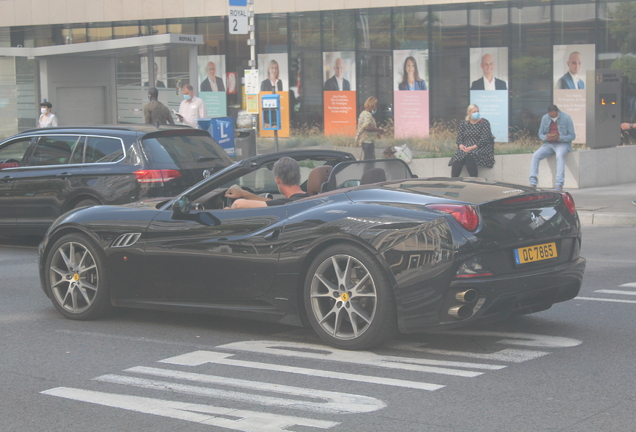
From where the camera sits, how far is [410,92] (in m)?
28.6

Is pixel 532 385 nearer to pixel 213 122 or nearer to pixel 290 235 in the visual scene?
pixel 290 235

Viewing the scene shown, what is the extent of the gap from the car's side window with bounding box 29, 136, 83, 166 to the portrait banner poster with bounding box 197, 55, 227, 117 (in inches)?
803

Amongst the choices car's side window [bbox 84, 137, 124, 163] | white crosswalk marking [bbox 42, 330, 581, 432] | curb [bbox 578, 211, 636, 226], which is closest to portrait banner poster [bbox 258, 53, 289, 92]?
curb [bbox 578, 211, 636, 226]

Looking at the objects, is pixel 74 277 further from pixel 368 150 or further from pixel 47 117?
pixel 47 117

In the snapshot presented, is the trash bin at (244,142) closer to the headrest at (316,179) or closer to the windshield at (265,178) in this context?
the windshield at (265,178)

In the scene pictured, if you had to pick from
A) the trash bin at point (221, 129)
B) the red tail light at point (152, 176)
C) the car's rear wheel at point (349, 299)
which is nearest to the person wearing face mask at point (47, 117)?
the trash bin at point (221, 129)

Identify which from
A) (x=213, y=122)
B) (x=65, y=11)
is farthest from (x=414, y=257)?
(x=65, y=11)

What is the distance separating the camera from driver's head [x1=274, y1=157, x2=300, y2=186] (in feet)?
22.6

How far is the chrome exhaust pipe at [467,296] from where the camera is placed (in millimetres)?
5430

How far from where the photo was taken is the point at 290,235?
19.9ft

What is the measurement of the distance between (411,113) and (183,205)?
22493mm

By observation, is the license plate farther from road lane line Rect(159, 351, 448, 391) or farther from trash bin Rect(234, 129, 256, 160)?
trash bin Rect(234, 129, 256, 160)

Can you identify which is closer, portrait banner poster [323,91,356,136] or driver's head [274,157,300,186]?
driver's head [274,157,300,186]

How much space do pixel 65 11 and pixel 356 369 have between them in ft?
110
